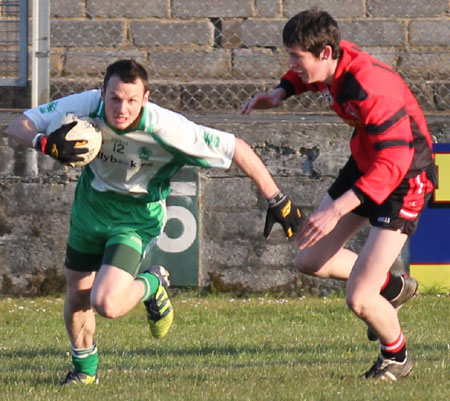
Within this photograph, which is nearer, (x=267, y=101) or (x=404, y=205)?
(x=404, y=205)

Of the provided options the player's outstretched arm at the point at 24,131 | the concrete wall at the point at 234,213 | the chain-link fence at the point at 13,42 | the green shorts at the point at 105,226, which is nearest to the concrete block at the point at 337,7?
the concrete wall at the point at 234,213

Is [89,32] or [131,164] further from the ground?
[131,164]

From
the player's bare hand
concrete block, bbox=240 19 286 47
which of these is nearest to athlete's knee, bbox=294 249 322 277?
the player's bare hand

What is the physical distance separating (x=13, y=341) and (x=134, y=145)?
2640 mm

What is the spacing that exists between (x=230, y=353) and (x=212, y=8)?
569 cm

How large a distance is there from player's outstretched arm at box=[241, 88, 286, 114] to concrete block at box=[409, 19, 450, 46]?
228 inches

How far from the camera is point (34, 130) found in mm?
5449

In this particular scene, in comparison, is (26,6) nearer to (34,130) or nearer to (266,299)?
(266,299)

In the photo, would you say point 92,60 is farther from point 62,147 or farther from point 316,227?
point 316,227

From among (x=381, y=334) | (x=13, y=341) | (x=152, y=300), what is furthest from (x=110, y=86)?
(x=13, y=341)

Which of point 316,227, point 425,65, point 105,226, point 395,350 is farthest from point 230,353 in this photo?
point 425,65

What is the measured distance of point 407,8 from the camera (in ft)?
38.5

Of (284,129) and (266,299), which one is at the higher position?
(284,129)

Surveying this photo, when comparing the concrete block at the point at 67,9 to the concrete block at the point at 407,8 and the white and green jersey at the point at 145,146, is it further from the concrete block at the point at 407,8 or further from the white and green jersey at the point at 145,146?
the white and green jersey at the point at 145,146
